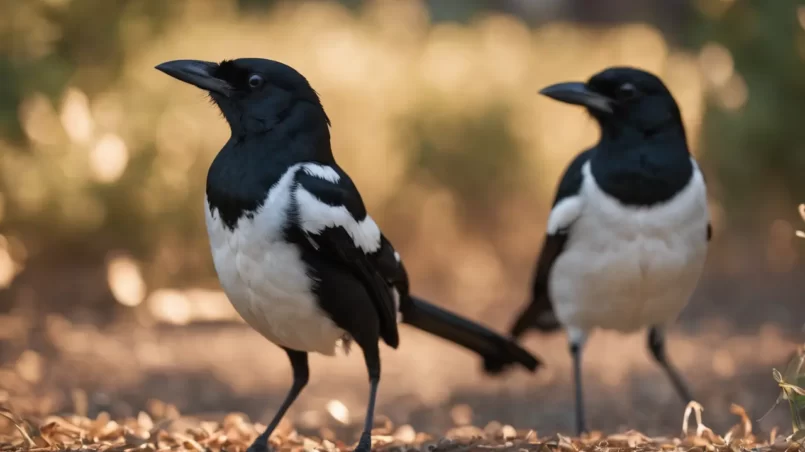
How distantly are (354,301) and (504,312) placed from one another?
592 centimetres

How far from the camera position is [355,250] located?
3.64 meters

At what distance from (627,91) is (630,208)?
0.58 meters

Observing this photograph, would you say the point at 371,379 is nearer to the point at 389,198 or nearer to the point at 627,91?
the point at 627,91

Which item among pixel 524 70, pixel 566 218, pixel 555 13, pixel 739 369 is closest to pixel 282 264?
pixel 566 218

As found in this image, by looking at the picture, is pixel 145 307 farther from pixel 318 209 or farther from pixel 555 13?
pixel 555 13

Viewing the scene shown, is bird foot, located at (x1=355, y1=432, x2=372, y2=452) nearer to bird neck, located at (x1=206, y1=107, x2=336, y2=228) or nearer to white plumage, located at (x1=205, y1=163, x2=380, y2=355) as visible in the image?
white plumage, located at (x1=205, y1=163, x2=380, y2=355)

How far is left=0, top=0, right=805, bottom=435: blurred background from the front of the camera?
22.0ft

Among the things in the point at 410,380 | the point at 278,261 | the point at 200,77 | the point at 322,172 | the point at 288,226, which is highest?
the point at 200,77

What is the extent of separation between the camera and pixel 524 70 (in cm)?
1077

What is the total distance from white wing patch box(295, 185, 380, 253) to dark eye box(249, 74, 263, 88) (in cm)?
49

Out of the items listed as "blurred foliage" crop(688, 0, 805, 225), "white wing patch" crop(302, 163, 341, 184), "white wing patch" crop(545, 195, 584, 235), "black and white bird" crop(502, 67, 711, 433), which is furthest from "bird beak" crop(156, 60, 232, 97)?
"blurred foliage" crop(688, 0, 805, 225)

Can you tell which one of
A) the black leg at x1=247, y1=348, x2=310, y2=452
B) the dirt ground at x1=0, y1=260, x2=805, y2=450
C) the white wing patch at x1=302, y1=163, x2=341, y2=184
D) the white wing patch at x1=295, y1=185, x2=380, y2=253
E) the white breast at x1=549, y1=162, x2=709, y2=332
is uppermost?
the white wing patch at x1=302, y1=163, x2=341, y2=184

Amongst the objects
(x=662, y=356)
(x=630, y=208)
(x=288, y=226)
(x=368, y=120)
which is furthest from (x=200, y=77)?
(x=368, y=120)

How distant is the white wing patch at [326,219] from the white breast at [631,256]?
1551mm
